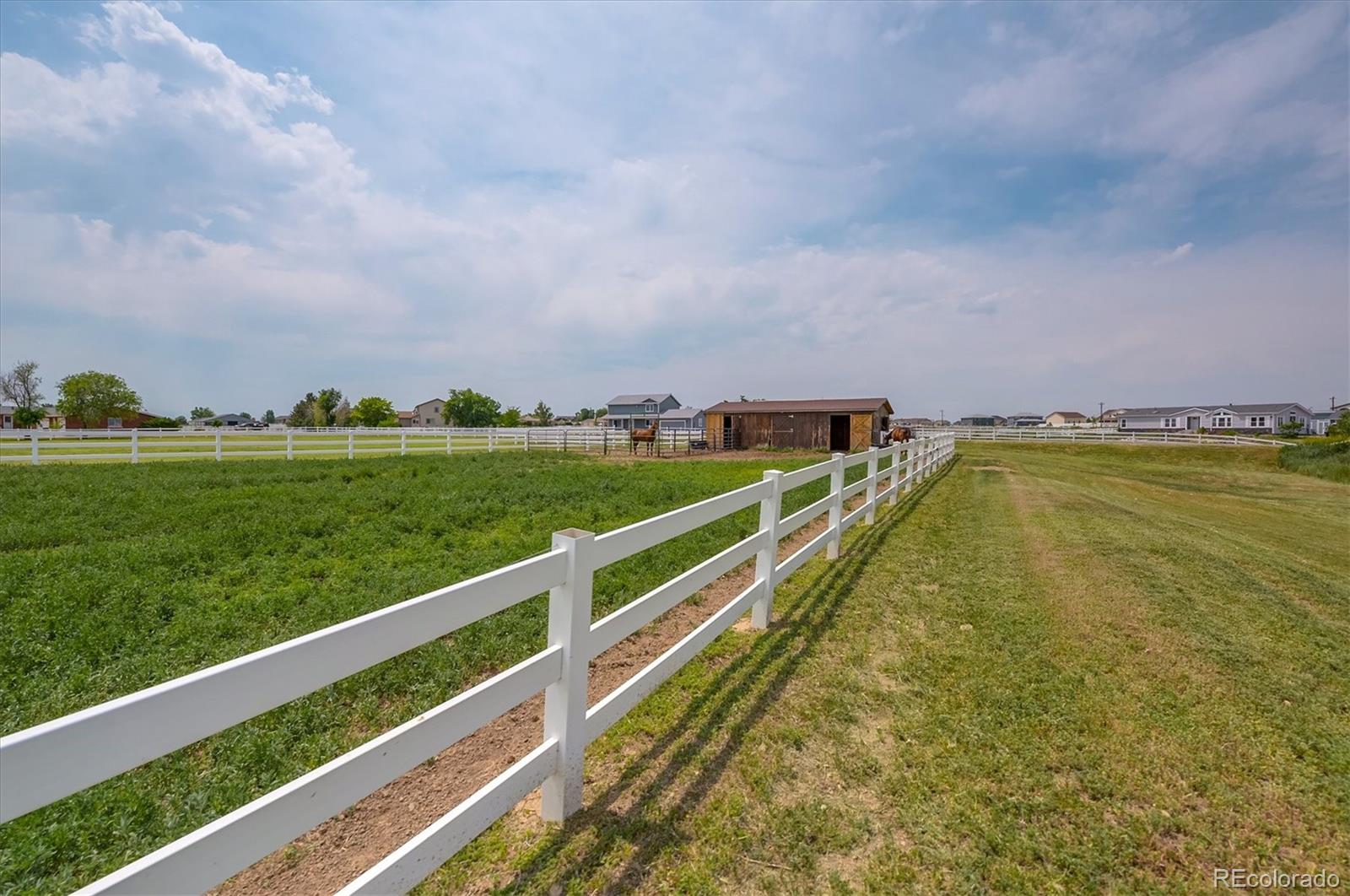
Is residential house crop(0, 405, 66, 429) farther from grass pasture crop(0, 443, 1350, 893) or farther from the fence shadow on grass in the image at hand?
the fence shadow on grass

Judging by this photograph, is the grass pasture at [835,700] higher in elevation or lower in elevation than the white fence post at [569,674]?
lower

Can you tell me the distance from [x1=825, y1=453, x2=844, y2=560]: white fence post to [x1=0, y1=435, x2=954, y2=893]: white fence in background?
141 inches

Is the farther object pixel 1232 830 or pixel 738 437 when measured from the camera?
pixel 738 437

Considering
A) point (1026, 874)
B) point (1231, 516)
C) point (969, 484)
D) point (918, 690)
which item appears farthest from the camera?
point (969, 484)

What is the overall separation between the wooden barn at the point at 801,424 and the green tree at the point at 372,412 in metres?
66.5

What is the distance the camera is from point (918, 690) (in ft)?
12.5

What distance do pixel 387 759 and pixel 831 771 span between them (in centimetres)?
220

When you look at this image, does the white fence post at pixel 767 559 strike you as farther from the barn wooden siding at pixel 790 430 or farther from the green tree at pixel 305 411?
the green tree at pixel 305 411

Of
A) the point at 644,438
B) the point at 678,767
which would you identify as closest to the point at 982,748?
the point at 678,767

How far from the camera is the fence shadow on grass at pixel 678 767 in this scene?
238cm

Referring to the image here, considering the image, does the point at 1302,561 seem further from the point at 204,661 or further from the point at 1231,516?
the point at 204,661


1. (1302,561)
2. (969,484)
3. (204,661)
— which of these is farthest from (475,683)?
(969,484)

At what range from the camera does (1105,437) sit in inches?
1549

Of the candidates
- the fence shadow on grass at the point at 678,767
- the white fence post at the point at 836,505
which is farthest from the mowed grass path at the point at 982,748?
the white fence post at the point at 836,505
